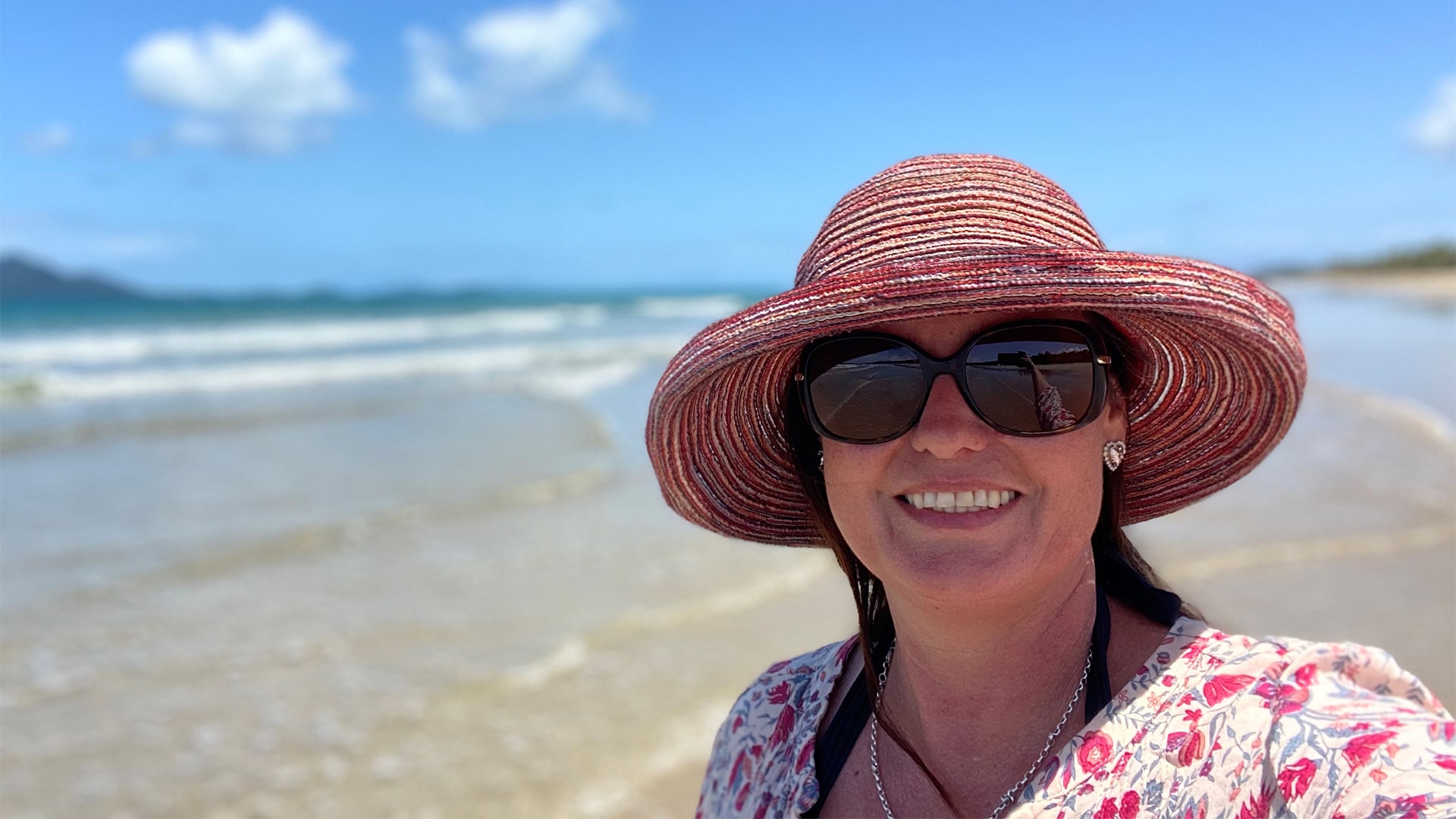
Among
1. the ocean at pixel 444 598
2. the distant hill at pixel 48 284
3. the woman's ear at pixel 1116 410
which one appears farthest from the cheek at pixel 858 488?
the distant hill at pixel 48 284

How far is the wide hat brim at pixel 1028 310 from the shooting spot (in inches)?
50.8

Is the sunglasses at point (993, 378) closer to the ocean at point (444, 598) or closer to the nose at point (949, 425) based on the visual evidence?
the nose at point (949, 425)

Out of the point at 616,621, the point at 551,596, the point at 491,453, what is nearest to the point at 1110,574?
the point at 616,621

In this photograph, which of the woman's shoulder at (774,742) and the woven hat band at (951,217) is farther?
the woman's shoulder at (774,742)

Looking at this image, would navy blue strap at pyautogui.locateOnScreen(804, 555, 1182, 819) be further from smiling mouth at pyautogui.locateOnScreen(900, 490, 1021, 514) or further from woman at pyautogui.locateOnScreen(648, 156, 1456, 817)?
smiling mouth at pyautogui.locateOnScreen(900, 490, 1021, 514)

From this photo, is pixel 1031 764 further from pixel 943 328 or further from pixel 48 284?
pixel 48 284

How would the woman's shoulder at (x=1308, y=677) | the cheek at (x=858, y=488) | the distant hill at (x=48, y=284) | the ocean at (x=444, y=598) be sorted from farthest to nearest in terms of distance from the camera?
the distant hill at (x=48, y=284), the ocean at (x=444, y=598), the cheek at (x=858, y=488), the woman's shoulder at (x=1308, y=677)

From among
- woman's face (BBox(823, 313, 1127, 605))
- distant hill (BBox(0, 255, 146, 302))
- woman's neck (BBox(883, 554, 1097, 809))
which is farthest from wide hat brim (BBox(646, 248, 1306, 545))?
distant hill (BBox(0, 255, 146, 302))

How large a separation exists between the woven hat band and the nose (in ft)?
0.67

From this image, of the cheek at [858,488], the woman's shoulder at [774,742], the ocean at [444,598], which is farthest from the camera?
the ocean at [444,598]

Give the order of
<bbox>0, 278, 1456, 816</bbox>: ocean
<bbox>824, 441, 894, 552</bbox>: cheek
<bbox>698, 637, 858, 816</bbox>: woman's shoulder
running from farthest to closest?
<bbox>0, 278, 1456, 816</bbox>: ocean → <bbox>698, 637, 858, 816</bbox>: woman's shoulder → <bbox>824, 441, 894, 552</bbox>: cheek

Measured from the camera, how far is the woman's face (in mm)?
1419

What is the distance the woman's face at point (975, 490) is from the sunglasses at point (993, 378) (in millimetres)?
18

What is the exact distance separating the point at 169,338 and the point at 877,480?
106 ft
